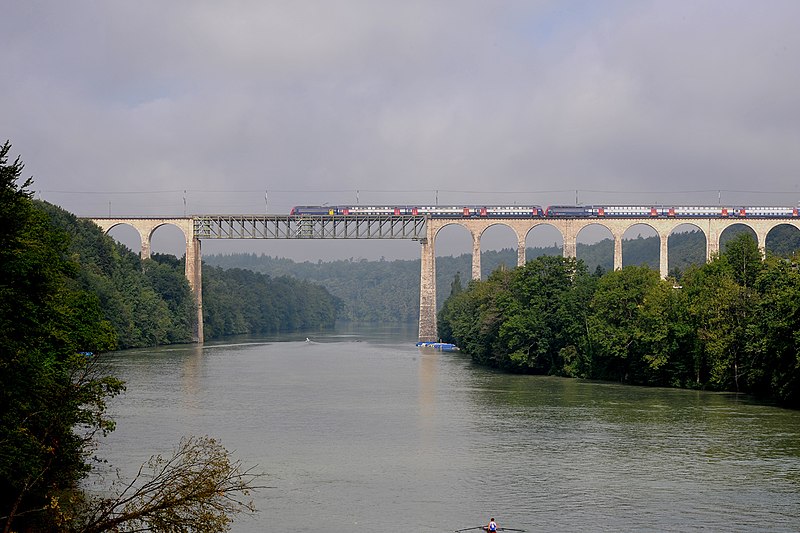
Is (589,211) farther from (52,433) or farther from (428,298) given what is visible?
(52,433)

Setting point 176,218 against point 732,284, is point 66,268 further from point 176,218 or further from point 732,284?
point 176,218

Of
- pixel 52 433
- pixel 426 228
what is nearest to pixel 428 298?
pixel 426 228

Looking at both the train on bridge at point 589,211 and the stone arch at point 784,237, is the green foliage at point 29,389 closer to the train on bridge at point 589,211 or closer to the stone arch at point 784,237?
the train on bridge at point 589,211

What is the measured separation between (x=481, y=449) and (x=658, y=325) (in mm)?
27643

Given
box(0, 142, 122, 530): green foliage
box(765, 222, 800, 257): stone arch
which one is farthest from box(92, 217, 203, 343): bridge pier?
box(0, 142, 122, 530): green foliage

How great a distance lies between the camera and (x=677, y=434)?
40.0 m

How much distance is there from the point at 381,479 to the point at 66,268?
13.8 m

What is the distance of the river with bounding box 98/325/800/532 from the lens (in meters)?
26.9

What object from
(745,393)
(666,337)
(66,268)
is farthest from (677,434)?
(66,268)

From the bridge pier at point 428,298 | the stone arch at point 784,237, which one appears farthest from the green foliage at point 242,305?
the stone arch at point 784,237

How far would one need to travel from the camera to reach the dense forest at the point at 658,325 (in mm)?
51031

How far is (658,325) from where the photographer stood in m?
60.9

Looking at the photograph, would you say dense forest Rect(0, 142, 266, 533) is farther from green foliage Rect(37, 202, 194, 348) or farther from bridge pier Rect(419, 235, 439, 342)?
bridge pier Rect(419, 235, 439, 342)

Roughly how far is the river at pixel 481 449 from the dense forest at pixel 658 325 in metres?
2.75
